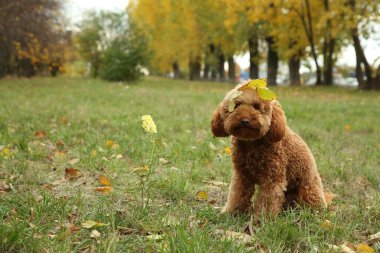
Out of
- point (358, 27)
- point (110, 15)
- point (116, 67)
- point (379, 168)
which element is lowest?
point (379, 168)

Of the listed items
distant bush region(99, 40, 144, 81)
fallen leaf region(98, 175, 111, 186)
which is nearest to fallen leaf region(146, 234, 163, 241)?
fallen leaf region(98, 175, 111, 186)

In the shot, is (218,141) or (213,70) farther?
(213,70)

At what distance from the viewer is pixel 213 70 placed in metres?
46.4

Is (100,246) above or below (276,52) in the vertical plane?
below

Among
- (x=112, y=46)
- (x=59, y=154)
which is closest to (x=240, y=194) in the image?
(x=59, y=154)

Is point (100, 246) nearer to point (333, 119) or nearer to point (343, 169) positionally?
point (343, 169)

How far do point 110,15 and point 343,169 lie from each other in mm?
Answer: 29791

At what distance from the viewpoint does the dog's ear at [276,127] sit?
10.8ft

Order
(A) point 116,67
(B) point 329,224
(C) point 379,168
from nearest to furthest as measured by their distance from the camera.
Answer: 1. (B) point 329,224
2. (C) point 379,168
3. (A) point 116,67

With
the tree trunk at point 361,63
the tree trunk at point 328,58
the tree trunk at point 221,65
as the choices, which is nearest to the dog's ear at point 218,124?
the tree trunk at point 361,63

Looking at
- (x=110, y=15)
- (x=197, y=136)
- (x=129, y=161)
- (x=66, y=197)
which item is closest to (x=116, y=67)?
(x=110, y=15)

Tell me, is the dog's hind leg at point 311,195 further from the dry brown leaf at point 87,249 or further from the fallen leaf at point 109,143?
the fallen leaf at point 109,143

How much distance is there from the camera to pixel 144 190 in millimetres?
4102

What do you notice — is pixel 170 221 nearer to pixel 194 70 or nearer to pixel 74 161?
pixel 74 161
